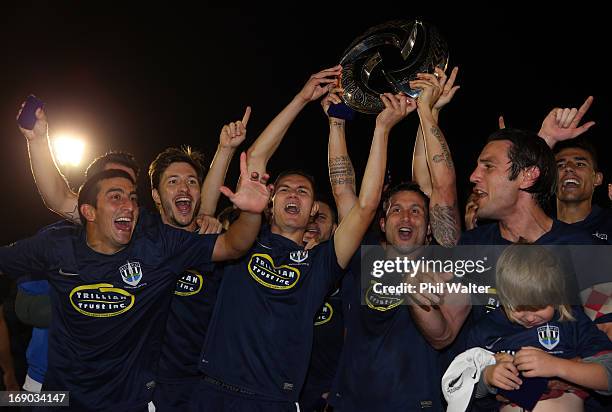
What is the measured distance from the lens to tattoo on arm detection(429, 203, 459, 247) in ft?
11.2

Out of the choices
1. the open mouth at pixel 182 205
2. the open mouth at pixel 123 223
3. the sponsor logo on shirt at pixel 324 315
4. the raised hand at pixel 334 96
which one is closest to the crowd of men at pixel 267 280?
the open mouth at pixel 123 223

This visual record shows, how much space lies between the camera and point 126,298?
351 cm

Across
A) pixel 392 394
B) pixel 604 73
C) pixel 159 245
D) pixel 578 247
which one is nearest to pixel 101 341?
pixel 159 245

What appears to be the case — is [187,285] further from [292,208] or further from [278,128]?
[278,128]

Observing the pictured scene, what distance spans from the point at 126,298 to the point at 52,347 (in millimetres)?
551

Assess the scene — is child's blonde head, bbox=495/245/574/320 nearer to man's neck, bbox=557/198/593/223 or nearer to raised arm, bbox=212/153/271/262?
raised arm, bbox=212/153/271/262

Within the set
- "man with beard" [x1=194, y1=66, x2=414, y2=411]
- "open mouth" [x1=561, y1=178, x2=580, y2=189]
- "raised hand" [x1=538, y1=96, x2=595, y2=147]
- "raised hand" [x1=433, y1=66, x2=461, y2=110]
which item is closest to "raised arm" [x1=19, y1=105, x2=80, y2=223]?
"man with beard" [x1=194, y1=66, x2=414, y2=411]

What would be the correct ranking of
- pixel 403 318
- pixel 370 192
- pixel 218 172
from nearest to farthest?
pixel 370 192 → pixel 403 318 → pixel 218 172

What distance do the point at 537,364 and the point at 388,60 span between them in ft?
8.01

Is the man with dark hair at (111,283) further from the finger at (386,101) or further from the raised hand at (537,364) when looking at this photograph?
the raised hand at (537,364)

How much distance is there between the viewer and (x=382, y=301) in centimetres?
369

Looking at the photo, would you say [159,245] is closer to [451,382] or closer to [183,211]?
[183,211]

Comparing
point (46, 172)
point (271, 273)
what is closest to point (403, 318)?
point (271, 273)

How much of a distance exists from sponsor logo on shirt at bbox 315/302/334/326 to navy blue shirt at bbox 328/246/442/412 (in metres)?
0.69
